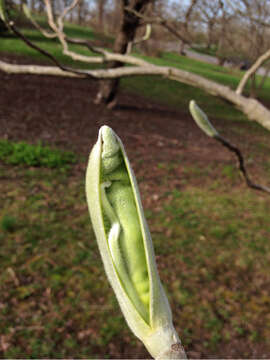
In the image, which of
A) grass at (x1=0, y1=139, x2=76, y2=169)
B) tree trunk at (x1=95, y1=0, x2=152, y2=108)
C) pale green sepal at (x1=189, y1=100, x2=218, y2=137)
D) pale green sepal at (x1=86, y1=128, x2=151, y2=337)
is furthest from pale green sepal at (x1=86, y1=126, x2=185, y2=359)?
tree trunk at (x1=95, y1=0, x2=152, y2=108)

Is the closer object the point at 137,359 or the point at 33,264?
the point at 137,359

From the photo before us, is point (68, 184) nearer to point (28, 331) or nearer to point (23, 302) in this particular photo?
point (23, 302)

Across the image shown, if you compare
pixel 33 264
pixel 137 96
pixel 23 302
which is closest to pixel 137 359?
pixel 23 302

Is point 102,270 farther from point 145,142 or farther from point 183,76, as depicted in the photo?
point 145,142

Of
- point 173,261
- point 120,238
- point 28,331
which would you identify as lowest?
point 28,331

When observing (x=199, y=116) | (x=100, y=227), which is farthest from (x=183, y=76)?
(x=100, y=227)

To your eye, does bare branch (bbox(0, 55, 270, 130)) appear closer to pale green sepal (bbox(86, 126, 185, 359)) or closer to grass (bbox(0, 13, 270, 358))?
pale green sepal (bbox(86, 126, 185, 359))
